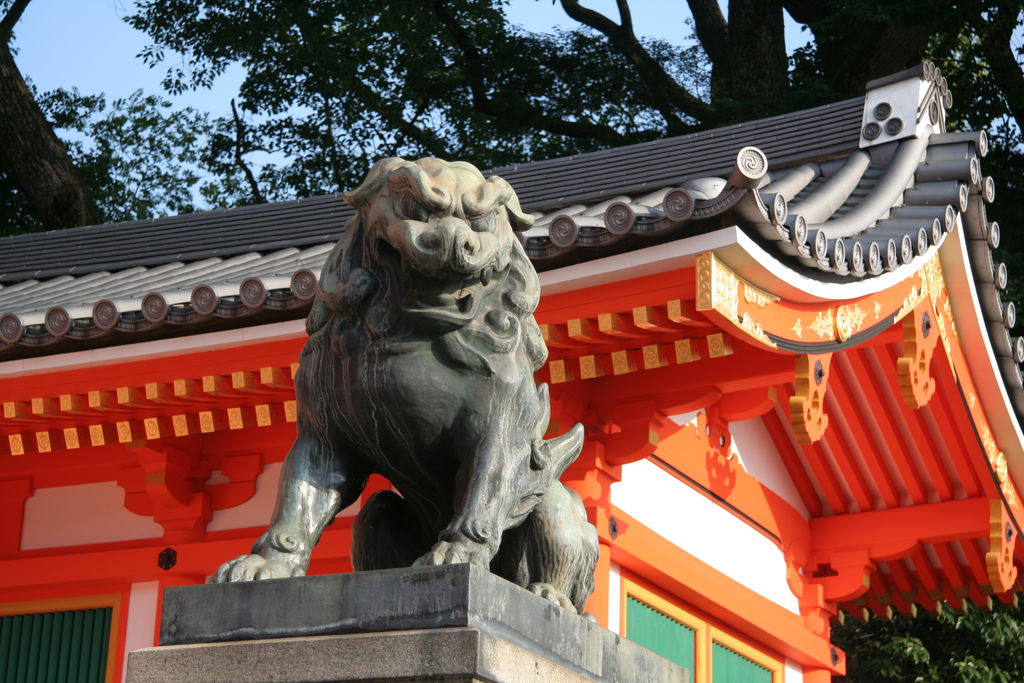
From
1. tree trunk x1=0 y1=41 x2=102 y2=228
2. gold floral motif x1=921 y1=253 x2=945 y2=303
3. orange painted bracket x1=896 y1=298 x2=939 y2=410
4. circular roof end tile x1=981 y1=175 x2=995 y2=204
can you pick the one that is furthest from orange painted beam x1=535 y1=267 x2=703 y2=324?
tree trunk x1=0 y1=41 x2=102 y2=228

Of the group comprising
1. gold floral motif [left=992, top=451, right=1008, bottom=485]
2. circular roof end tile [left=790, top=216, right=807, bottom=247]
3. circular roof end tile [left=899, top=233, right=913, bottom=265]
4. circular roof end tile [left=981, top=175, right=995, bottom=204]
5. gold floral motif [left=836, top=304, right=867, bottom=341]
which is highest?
circular roof end tile [left=981, top=175, right=995, bottom=204]

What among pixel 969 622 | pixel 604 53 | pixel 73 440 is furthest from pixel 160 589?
pixel 604 53

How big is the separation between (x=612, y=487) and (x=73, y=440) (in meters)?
2.37

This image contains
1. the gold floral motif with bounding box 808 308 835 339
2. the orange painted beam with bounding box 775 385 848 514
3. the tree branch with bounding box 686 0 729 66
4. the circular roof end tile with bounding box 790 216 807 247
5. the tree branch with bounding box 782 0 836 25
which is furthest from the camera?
the tree branch with bounding box 686 0 729 66

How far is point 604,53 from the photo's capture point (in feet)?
59.3

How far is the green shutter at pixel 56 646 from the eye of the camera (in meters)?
6.75

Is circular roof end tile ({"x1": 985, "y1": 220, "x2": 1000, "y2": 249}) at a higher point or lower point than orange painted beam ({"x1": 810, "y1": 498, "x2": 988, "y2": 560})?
higher

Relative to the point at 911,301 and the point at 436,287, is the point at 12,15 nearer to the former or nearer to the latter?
the point at 911,301

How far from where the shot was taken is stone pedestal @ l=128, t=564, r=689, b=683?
2.63 metres

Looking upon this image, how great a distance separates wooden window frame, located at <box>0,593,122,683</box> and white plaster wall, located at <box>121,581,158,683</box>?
59mm

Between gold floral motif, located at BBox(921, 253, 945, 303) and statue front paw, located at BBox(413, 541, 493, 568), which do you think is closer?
statue front paw, located at BBox(413, 541, 493, 568)

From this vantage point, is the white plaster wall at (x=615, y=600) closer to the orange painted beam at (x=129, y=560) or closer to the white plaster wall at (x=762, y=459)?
the orange painted beam at (x=129, y=560)

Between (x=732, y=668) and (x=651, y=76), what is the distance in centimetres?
1100

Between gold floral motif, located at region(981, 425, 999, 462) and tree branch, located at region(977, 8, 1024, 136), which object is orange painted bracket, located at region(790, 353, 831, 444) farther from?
tree branch, located at region(977, 8, 1024, 136)
